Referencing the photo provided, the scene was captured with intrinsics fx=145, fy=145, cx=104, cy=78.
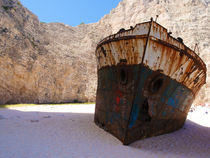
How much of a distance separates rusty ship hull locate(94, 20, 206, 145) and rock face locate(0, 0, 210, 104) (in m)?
14.4

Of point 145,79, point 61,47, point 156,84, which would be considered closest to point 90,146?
point 145,79

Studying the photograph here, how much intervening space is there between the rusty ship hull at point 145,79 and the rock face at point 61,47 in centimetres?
1445

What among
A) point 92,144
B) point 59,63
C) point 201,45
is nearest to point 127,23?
point 201,45

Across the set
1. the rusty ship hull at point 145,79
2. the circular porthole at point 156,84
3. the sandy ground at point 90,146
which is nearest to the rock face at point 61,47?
the sandy ground at point 90,146

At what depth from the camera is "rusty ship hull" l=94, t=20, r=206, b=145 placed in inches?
164

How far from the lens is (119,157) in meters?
3.36

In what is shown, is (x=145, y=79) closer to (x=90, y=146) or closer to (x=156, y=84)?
(x=156, y=84)

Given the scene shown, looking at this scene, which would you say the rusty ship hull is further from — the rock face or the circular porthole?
the rock face

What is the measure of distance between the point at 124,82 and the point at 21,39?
18201mm

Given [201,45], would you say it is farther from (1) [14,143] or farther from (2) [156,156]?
(1) [14,143]

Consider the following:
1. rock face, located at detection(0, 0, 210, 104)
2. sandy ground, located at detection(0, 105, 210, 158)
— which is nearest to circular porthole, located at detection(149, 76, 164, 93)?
sandy ground, located at detection(0, 105, 210, 158)

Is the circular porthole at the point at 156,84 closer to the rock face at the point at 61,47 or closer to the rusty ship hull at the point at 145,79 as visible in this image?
the rusty ship hull at the point at 145,79

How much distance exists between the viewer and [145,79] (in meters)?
4.25

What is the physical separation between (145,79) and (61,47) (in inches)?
904
